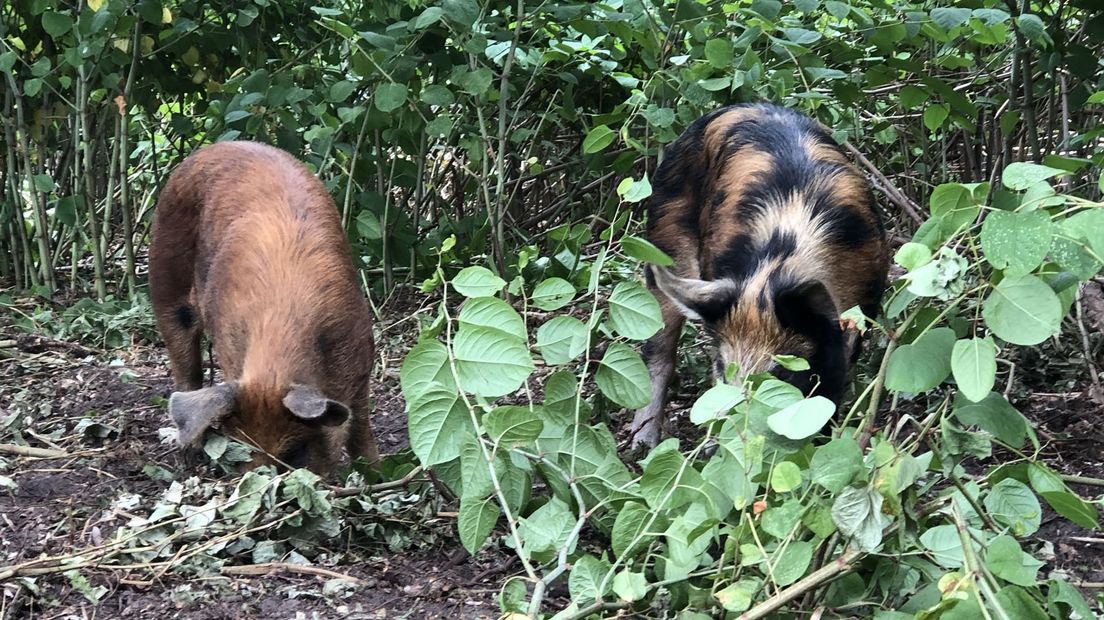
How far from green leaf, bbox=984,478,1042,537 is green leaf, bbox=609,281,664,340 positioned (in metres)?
1.14

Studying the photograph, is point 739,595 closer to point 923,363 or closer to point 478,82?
point 923,363

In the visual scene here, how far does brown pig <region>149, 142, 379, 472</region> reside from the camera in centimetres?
488

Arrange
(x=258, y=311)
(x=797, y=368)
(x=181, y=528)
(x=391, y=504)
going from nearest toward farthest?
(x=797, y=368)
(x=181, y=528)
(x=391, y=504)
(x=258, y=311)

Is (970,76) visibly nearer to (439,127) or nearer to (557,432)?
(439,127)

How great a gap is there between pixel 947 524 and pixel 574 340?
1294 mm

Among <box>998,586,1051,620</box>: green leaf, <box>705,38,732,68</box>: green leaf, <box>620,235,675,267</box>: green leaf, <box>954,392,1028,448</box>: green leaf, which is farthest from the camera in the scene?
<box>705,38,732,68</box>: green leaf

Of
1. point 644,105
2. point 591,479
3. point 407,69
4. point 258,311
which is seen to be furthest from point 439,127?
point 591,479

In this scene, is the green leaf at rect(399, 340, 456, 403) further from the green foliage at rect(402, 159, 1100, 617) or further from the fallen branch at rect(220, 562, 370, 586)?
the fallen branch at rect(220, 562, 370, 586)

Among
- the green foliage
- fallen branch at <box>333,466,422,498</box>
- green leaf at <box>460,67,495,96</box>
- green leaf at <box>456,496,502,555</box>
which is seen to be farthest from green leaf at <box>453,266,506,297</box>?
green leaf at <box>460,67,495,96</box>

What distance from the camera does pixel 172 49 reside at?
25.4 feet

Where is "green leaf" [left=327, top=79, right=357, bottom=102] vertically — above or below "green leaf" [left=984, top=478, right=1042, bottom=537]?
above

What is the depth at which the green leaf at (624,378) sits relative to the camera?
3.84 m

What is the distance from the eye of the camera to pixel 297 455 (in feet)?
16.4

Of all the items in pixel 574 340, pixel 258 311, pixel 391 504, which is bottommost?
pixel 391 504
